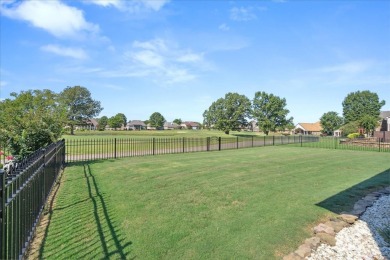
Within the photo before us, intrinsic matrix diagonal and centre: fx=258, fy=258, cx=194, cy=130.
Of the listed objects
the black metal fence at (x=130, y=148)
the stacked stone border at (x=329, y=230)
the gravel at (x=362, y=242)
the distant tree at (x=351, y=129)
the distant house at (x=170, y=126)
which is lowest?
the gravel at (x=362, y=242)

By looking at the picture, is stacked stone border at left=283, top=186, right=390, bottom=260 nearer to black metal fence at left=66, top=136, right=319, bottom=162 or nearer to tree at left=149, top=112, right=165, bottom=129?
black metal fence at left=66, top=136, right=319, bottom=162

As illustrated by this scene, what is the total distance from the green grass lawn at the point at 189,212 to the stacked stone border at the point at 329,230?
0.14m

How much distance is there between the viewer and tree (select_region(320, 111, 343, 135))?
83750mm

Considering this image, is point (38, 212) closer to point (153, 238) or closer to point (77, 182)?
point (153, 238)

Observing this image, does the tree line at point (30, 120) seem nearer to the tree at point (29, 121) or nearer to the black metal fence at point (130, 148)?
the tree at point (29, 121)

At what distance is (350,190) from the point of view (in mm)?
8055

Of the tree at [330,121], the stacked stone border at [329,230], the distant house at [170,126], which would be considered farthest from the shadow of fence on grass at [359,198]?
the distant house at [170,126]

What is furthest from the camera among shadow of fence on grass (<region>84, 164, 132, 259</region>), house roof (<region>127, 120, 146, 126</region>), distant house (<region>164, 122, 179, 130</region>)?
distant house (<region>164, 122, 179, 130</region>)

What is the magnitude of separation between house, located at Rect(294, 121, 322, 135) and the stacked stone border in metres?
104

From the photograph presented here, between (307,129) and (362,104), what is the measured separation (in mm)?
26289

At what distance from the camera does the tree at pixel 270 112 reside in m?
65.4

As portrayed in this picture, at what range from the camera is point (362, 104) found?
79188 mm

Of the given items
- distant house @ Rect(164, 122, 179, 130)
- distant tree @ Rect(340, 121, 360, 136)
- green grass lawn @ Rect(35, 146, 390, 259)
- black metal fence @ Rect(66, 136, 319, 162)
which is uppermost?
distant house @ Rect(164, 122, 179, 130)

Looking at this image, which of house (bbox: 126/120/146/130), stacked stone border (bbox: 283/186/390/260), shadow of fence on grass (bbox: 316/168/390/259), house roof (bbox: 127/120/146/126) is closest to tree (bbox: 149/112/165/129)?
house (bbox: 126/120/146/130)
